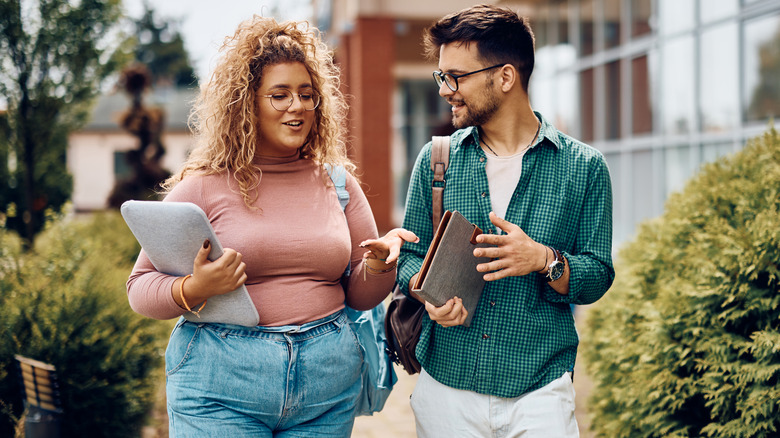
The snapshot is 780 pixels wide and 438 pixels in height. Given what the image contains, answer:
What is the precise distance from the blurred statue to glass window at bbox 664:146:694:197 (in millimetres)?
8837

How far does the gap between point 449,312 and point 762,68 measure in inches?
246

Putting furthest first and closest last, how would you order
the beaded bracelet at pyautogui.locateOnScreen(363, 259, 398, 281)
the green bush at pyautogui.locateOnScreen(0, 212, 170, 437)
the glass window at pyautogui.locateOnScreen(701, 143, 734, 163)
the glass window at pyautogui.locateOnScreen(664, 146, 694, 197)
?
the glass window at pyautogui.locateOnScreen(664, 146, 694, 197), the glass window at pyautogui.locateOnScreen(701, 143, 734, 163), the green bush at pyautogui.locateOnScreen(0, 212, 170, 437), the beaded bracelet at pyautogui.locateOnScreen(363, 259, 398, 281)

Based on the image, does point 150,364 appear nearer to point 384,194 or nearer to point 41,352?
point 41,352

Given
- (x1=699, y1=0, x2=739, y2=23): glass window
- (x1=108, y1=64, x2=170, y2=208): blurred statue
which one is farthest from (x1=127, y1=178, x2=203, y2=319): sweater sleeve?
(x1=108, y1=64, x2=170, y2=208): blurred statue

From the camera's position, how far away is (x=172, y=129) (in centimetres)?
3794

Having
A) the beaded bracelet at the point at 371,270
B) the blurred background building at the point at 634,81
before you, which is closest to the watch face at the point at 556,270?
the beaded bracelet at the point at 371,270

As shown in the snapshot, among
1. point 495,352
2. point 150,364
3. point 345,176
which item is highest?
point 345,176

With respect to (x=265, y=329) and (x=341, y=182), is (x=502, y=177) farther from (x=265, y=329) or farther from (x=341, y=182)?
(x=265, y=329)

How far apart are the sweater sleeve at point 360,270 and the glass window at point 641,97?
7.66 meters

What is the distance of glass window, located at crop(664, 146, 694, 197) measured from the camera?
8.63m

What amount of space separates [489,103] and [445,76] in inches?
6.9

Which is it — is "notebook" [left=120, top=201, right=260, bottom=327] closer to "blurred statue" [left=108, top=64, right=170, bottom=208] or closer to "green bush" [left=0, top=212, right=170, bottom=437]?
"green bush" [left=0, top=212, right=170, bottom=437]

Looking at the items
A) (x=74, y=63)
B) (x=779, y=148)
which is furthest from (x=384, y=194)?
(x=779, y=148)

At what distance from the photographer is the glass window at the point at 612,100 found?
10.4m
